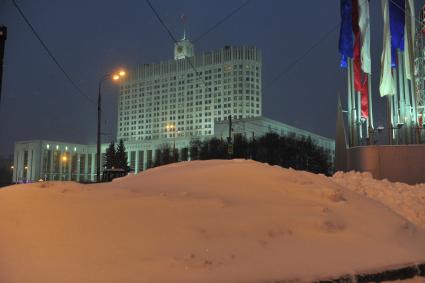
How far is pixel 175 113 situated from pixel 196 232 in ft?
362

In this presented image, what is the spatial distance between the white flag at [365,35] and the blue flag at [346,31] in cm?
135

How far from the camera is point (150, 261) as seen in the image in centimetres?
442

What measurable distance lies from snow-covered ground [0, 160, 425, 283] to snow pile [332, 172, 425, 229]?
215 centimetres

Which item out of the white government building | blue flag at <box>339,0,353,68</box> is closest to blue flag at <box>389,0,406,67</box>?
blue flag at <box>339,0,353,68</box>

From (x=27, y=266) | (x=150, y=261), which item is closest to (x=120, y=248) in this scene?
(x=150, y=261)

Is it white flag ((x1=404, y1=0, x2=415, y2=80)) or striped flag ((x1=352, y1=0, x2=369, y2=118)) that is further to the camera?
striped flag ((x1=352, y1=0, x2=369, y2=118))

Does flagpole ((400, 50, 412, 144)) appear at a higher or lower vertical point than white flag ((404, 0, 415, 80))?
lower

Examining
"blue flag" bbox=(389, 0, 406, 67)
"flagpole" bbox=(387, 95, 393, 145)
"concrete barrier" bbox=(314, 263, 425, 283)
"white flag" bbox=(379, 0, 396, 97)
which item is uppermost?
"blue flag" bbox=(389, 0, 406, 67)

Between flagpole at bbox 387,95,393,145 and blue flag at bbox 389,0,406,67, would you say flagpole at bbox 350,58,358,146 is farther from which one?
blue flag at bbox 389,0,406,67

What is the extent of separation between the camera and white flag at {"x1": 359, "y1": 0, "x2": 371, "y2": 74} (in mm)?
25031

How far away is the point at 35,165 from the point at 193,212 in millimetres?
109711

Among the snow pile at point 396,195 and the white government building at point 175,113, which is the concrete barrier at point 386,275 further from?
the white government building at point 175,113

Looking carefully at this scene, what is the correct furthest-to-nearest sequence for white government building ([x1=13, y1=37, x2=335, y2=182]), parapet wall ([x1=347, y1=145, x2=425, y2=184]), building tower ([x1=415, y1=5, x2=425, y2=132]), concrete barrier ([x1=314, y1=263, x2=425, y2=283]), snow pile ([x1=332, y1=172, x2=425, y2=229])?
white government building ([x1=13, y1=37, x2=335, y2=182]) < building tower ([x1=415, y1=5, x2=425, y2=132]) < parapet wall ([x1=347, y1=145, x2=425, y2=184]) < snow pile ([x1=332, y1=172, x2=425, y2=229]) < concrete barrier ([x1=314, y1=263, x2=425, y2=283])

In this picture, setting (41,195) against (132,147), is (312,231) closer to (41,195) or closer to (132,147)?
(41,195)
